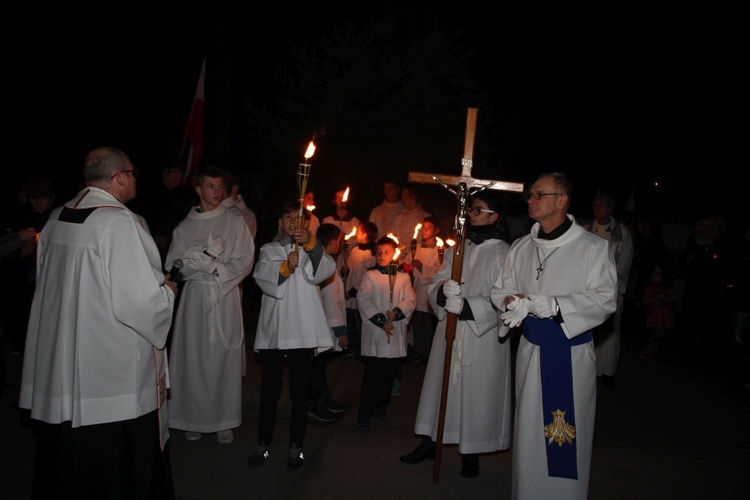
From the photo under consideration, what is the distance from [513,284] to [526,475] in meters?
1.29

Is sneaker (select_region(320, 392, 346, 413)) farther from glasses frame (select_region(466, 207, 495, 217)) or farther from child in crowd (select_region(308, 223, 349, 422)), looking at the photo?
glasses frame (select_region(466, 207, 495, 217))

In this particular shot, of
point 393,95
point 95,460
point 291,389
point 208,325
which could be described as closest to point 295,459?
point 291,389

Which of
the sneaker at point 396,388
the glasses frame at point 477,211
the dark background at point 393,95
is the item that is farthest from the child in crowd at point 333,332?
the dark background at point 393,95

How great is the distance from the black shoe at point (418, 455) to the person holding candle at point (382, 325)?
87 centimetres

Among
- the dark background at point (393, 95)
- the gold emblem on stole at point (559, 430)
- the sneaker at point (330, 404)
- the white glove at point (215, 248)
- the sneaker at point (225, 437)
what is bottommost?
the sneaker at point (225, 437)

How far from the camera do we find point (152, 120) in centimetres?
1578

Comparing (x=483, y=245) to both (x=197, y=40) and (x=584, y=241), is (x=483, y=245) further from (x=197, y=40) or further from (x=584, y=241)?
(x=197, y=40)

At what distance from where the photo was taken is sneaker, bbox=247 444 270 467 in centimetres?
566

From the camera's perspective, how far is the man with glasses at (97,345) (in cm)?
392

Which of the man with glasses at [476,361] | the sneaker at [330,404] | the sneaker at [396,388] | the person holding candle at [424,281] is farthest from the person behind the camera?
the person holding candle at [424,281]

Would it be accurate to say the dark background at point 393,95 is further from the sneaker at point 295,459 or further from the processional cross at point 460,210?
the sneaker at point 295,459

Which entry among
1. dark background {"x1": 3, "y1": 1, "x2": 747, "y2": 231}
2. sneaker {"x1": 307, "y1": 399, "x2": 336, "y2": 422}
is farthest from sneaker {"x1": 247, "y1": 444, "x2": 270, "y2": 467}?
dark background {"x1": 3, "y1": 1, "x2": 747, "y2": 231}

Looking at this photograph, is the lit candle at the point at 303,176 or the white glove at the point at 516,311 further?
the lit candle at the point at 303,176

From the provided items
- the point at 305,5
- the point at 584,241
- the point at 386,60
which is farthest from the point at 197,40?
the point at 584,241
